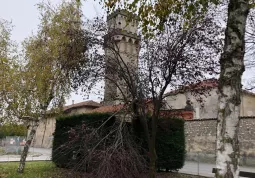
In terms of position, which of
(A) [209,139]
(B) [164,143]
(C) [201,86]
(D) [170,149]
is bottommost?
(D) [170,149]

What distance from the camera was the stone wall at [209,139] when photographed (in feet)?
55.8

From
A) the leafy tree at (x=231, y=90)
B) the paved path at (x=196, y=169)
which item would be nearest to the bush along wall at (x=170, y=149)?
the paved path at (x=196, y=169)

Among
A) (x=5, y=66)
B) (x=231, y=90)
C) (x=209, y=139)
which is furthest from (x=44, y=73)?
(x=209, y=139)

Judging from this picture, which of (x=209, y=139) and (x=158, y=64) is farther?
(x=209, y=139)

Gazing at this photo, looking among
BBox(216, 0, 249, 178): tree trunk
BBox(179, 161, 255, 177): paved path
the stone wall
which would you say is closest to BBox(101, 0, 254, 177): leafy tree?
BBox(216, 0, 249, 178): tree trunk

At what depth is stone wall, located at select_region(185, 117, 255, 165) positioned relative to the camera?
1702 centimetres

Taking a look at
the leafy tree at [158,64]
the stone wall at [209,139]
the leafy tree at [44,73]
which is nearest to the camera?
the leafy tree at [158,64]

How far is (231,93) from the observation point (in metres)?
4.48

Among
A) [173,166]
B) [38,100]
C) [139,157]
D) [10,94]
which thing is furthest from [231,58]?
[10,94]

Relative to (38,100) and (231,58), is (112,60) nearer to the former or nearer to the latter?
(38,100)

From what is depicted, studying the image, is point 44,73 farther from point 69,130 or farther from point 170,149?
point 170,149

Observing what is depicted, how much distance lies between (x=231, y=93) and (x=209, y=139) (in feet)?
51.9

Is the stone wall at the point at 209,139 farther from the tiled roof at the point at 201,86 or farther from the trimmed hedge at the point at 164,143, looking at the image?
the tiled roof at the point at 201,86

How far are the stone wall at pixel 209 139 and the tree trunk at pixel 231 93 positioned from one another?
11949 millimetres
